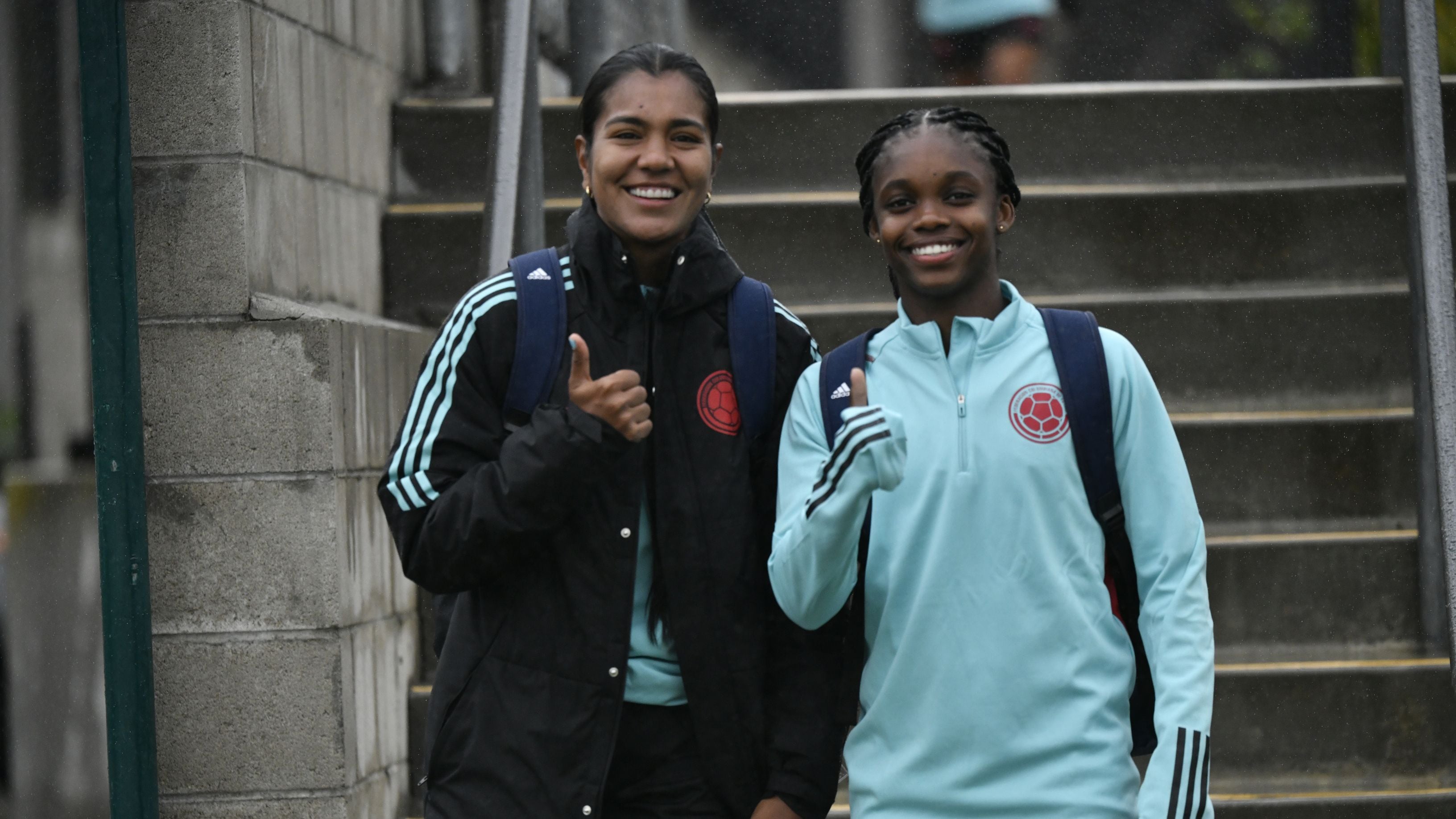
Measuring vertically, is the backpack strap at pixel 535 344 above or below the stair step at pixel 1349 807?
above

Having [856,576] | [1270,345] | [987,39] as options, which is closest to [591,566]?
[856,576]

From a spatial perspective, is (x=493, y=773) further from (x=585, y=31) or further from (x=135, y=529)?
(x=585, y=31)

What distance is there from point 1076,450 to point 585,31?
174 inches

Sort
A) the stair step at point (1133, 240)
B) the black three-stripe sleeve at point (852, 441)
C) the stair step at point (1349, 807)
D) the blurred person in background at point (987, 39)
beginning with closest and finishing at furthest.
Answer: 1. the black three-stripe sleeve at point (852, 441)
2. the stair step at point (1349, 807)
3. the stair step at point (1133, 240)
4. the blurred person in background at point (987, 39)

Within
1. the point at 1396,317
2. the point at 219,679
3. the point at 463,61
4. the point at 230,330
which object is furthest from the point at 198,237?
the point at 1396,317

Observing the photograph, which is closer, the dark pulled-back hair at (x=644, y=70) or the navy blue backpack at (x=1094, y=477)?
the navy blue backpack at (x=1094, y=477)

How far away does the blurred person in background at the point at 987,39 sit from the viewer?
6.72m

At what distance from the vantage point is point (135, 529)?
346cm

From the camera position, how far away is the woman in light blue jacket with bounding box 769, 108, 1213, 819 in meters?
2.13

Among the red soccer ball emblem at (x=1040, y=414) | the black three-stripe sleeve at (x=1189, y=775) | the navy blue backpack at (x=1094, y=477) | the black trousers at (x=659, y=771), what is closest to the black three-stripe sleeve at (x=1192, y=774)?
the black three-stripe sleeve at (x=1189, y=775)

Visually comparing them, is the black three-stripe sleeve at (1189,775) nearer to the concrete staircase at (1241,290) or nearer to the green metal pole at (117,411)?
the concrete staircase at (1241,290)

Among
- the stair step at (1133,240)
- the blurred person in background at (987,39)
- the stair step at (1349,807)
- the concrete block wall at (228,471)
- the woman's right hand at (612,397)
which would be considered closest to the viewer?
the woman's right hand at (612,397)

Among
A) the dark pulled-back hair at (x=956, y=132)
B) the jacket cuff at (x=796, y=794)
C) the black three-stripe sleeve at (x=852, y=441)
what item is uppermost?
the dark pulled-back hair at (x=956, y=132)

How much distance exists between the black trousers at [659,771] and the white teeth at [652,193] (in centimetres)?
78
